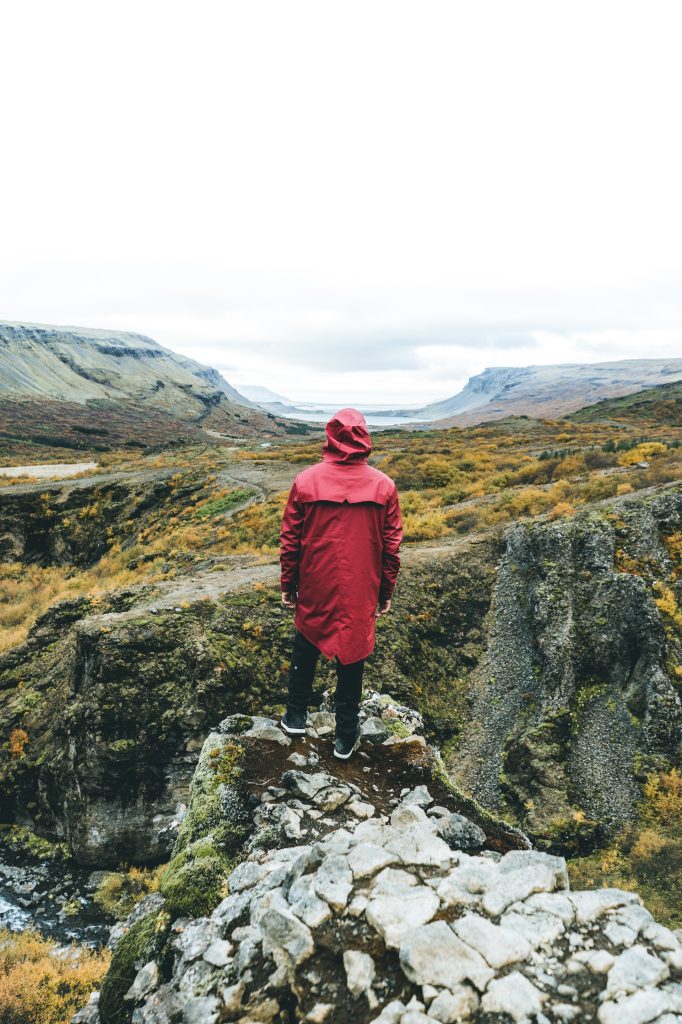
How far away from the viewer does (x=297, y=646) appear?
20.1 feet

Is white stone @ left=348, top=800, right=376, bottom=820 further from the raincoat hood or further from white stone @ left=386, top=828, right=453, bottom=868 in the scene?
the raincoat hood

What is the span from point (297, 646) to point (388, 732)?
2128mm

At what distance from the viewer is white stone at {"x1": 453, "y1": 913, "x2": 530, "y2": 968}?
9.62ft

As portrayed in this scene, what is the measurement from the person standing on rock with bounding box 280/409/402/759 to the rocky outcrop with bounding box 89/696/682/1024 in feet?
6.08

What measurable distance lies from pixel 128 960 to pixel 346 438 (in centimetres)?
521

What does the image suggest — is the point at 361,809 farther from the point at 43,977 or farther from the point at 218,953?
the point at 43,977

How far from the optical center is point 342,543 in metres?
5.29

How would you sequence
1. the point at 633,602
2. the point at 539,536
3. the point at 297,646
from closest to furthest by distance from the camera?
1. the point at 297,646
2. the point at 633,602
3. the point at 539,536

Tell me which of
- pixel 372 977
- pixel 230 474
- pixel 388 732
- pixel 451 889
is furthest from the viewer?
pixel 230 474

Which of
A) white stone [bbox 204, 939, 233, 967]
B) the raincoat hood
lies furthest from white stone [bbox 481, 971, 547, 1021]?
the raincoat hood

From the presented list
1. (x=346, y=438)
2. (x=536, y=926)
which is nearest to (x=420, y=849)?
(x=536, y=926)

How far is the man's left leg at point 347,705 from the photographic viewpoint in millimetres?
5758

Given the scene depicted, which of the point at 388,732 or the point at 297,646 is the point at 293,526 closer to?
the point at 297,646

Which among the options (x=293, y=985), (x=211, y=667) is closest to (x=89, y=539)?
(x=211, y=667)
